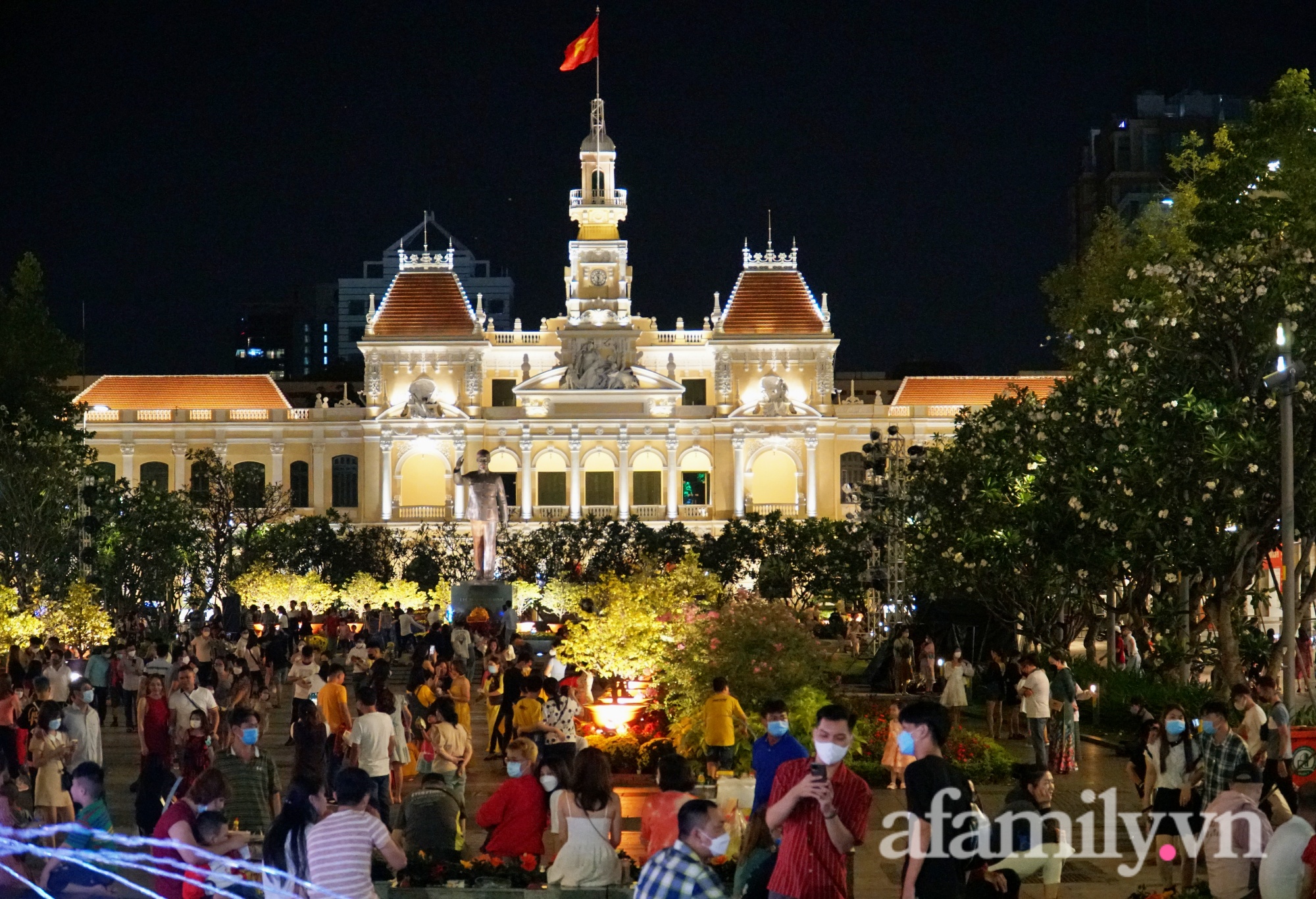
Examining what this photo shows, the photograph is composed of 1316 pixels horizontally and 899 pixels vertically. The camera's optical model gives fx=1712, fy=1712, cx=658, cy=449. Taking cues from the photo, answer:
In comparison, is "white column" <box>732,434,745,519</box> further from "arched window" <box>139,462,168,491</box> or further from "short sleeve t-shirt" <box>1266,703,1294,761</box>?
"short sleeve t-shirt" <box>1266,703,1294,761</box>

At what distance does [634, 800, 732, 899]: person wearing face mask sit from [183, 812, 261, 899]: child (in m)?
2.69

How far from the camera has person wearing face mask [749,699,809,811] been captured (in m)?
10.1

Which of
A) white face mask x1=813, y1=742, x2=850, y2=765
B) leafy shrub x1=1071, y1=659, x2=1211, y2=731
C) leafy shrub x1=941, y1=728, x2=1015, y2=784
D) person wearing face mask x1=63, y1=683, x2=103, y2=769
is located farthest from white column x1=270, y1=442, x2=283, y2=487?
white face mask x1=813, y1=742, x2=850, y2=765

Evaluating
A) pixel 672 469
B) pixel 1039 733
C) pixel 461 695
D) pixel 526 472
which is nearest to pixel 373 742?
pixel 461 695

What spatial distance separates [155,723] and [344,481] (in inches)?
2278

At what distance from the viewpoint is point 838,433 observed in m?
70.5

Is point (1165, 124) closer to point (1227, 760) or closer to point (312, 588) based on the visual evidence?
point (312, 588)

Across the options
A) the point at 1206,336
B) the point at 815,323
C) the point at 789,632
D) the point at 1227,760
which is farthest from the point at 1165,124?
the point at 1227,760

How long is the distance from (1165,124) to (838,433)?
2464 centimetres

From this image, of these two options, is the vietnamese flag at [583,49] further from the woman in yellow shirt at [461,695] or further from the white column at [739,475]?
the woman in yellow shirt at [461,695]

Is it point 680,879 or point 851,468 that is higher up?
point 851,468

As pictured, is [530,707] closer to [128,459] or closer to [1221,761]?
[1221,761]

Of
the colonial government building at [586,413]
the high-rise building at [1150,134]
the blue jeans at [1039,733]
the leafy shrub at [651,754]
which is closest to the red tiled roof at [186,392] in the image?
the colonial government building at [586,413]

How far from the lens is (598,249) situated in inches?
2761
